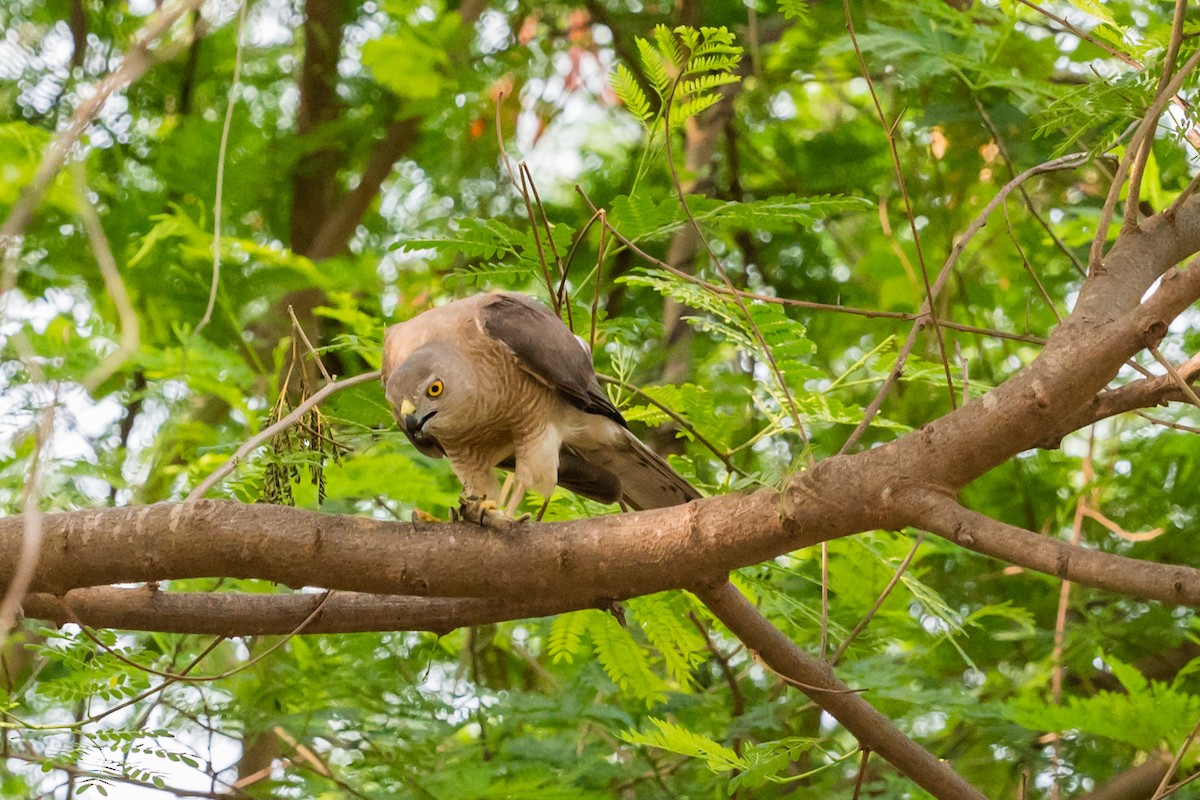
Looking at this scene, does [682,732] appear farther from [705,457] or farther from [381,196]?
[381,196]

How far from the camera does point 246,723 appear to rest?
4.63m

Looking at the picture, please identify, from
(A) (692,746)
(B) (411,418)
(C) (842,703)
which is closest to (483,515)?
(B) (411,418)

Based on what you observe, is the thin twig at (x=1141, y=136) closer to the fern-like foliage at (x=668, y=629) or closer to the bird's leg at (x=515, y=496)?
the fern-like foliage at (x=668, y=629)

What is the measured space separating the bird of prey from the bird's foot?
0.41m

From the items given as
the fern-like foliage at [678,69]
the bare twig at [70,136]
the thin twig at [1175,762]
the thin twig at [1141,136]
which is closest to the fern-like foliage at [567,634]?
the fern-like foliage at [678,69]

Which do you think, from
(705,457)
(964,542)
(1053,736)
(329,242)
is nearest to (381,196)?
(329,242)

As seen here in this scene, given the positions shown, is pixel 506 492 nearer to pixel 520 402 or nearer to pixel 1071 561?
pixel 520 402

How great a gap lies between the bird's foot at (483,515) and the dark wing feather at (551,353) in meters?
0.61

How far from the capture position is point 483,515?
10.8ft

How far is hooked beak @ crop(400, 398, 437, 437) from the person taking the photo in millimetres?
3859

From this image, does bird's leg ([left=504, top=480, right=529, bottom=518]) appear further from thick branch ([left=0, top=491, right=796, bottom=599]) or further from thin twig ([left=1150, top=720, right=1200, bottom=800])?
thin twig ([left=1150, top=720, right=1200, bottom=800])

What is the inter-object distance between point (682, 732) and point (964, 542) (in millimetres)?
1112

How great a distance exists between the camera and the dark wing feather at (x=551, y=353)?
13.5ft

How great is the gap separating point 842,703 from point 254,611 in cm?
170
